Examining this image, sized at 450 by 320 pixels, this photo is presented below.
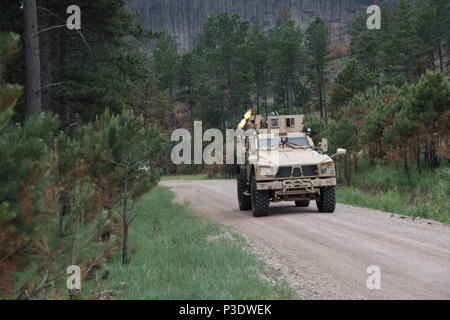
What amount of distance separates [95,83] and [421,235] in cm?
1190

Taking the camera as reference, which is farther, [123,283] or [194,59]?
[194,59]

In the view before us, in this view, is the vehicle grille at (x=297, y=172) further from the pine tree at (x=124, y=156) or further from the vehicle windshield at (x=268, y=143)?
the pine tree at (x=124, y=156)

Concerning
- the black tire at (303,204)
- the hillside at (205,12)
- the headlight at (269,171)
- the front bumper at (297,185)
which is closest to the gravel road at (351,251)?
the front bumper at (297,185)

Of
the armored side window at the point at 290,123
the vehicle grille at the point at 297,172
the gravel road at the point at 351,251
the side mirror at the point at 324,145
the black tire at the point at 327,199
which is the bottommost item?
the gravel road at the point at 351,251

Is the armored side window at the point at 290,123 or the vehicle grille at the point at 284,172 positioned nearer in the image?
the vehicle grille at the point at 284,172

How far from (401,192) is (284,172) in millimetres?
11532

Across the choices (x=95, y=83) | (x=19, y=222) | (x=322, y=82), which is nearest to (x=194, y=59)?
(x=322, y=82)

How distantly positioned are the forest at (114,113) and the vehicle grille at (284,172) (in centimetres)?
316

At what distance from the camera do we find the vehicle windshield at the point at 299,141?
14.2m

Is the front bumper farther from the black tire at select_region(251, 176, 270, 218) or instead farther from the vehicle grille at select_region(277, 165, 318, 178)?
the black tire at select_region(251, 176, 270, 218)

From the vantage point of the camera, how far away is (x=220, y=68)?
54.2 meters

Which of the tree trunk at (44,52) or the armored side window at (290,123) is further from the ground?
the tree trunk at (44,52)

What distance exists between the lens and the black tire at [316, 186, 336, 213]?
12788 millimetres
